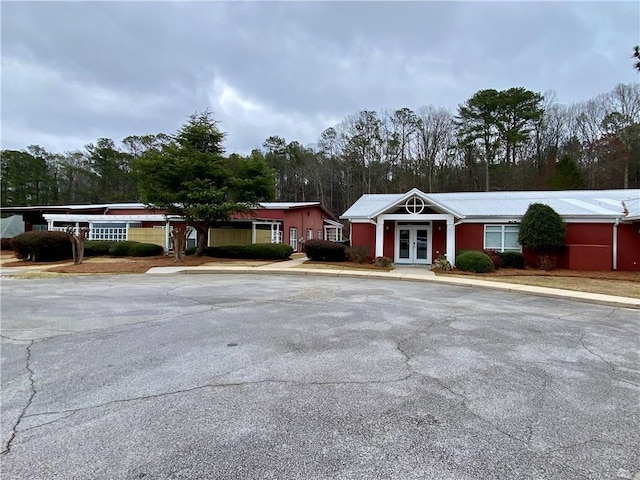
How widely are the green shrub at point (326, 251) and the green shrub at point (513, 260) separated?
7.98 meters

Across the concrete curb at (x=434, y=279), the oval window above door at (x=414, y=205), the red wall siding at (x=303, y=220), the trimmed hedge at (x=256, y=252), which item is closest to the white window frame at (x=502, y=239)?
the oval window above door at (x=414, y=205)

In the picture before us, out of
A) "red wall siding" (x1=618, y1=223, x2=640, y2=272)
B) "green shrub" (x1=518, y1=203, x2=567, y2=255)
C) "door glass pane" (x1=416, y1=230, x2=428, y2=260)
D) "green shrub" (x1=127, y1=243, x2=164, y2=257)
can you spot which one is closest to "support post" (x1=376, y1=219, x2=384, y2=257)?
"door glass pane" (x1=416, y1=230, x2=428, y2=260)

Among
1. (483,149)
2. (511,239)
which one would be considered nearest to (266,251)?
(511,239)

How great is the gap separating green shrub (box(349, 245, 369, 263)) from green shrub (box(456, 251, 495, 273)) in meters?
4.71

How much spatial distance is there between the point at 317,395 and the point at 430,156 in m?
38.8

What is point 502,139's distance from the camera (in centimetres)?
3497

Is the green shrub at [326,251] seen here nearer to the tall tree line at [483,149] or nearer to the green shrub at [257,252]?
the green shrub at [257,252]

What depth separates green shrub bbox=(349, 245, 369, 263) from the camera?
1883cm

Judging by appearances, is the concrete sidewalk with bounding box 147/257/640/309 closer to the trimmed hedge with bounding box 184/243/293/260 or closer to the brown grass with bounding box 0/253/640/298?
the brown grass with bounding box 0/253/640/298

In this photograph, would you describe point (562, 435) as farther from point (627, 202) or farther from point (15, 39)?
point (627, 202)

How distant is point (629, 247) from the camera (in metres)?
16.5

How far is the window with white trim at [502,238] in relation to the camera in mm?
18250

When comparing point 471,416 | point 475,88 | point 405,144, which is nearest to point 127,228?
point 471,416

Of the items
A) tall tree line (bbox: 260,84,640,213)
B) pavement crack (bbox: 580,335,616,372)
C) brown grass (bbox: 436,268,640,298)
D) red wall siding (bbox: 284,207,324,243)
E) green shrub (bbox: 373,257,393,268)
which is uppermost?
tall tree line (bbox: 260,84,640,213)
